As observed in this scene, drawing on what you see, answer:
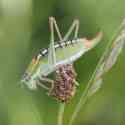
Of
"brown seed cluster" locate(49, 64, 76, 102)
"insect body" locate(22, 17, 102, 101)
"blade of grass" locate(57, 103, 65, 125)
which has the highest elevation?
"insect body" locate(22, 17, 102, 101)

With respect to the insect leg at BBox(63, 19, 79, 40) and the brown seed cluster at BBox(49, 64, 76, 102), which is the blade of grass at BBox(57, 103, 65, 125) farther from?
the insect leg at BBox(63, 19, 79, 40)

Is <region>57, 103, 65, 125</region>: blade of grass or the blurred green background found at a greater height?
the blurred green background

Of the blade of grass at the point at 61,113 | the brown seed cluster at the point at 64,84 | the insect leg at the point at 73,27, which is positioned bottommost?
the blade of grass at the point at 61,113

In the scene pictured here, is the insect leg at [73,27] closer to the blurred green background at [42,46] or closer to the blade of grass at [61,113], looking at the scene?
the blurred green background at [42,46]

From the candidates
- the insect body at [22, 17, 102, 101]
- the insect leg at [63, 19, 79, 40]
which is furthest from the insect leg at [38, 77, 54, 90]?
the insect leg at [63, 19, 79, 40]

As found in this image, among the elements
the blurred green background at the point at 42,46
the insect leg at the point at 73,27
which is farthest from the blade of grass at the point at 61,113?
the insect leg at the point at 73,27

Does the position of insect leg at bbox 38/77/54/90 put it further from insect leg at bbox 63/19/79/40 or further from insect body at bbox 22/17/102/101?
insect leg at bbox 63/19/79/40

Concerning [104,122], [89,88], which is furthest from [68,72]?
[104,122]

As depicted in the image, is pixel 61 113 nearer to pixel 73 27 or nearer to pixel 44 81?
pixel 44 81

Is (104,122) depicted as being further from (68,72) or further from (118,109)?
(68,72)
